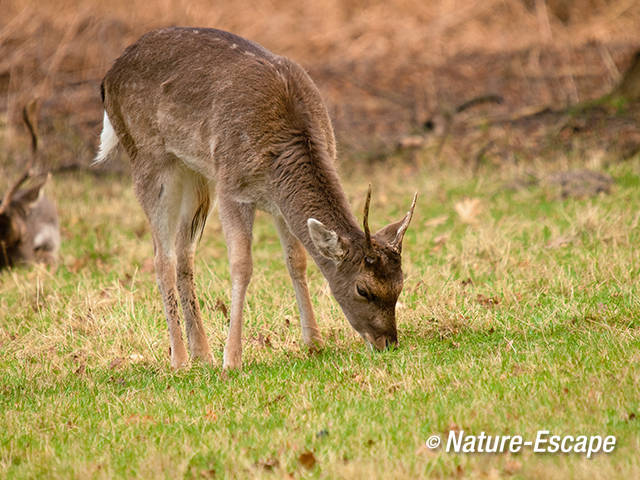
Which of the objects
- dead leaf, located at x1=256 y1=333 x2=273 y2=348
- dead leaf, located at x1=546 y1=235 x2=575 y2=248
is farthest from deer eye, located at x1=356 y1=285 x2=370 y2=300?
dead leaf, located at x1=546 y1=235 x2=575 y2=248

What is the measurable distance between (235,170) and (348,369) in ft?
5.26

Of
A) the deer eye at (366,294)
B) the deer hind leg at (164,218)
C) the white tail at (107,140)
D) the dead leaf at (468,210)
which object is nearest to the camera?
the deer eye at (366,294)

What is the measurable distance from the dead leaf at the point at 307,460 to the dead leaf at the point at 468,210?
256 inches

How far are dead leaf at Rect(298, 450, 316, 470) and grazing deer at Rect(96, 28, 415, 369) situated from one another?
5.44ft

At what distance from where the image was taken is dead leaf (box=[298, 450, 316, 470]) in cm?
401

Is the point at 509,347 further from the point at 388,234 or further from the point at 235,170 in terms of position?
the point at 235,170

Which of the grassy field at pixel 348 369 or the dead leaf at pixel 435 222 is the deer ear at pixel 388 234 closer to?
the grassy field at pixel 348 369

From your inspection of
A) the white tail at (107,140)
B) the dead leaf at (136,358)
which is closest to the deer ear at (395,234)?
the dead leaf at (136,358)

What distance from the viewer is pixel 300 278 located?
6652 mm

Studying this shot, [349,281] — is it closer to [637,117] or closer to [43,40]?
[637,117]

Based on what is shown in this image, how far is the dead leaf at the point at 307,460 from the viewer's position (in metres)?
4.01

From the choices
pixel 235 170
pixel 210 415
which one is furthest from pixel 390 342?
pixel 235 170

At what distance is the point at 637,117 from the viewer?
13.0 m

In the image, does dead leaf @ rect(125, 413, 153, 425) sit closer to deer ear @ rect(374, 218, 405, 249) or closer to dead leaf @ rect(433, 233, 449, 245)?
deer ear @ rect(374, 218, 405, 249)
